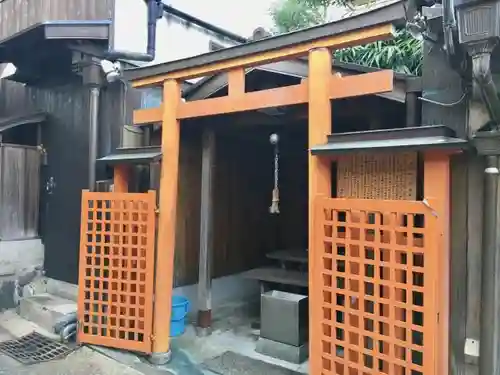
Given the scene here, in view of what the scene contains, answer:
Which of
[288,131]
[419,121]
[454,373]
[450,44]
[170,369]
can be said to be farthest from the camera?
[288,131]

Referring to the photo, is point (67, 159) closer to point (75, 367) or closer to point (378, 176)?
point (75, 367)

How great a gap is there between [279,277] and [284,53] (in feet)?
12.8

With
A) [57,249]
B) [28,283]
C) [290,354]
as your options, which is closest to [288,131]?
[290,354]

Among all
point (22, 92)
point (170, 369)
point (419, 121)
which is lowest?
point (170, 369)

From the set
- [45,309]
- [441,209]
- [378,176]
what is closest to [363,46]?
[378,176]

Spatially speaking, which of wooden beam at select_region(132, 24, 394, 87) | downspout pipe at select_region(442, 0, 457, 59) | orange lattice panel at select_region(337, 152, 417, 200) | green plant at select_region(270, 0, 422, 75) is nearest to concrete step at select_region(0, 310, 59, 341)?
wooden beam at select_region(132, 24, 394, 87)

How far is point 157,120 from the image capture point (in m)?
5.84

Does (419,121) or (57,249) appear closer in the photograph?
(419,121)

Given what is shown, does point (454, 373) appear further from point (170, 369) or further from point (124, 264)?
point (124, 264)

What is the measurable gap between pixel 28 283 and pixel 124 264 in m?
3.39

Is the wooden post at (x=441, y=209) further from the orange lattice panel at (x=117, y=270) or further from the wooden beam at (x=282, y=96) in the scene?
the orange lattice panel at (x=117, y=270)

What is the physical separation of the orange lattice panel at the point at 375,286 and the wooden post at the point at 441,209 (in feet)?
0.41

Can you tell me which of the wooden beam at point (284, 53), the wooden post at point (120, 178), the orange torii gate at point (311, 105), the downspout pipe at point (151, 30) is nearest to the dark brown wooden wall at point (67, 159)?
the downspout pipe at point (151, 30)

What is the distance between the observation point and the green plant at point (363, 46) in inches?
301
